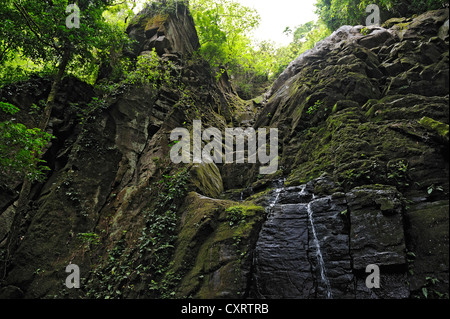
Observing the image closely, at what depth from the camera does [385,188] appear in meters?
5.81

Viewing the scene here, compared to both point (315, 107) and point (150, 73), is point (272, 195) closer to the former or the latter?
point (315, 107)

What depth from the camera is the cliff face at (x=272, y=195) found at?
517cm

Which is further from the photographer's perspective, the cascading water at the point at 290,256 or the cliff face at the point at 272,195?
the cliff face at the point at 272,195

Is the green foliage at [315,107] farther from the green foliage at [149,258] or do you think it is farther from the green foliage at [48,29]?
the green foliage at [48,29]

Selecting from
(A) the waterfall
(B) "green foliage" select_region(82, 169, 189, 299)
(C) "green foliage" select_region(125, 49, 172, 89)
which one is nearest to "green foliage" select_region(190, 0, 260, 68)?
(C) "green foliage" select_region(125, 49, 172, 89)

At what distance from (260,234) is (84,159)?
23.9ft

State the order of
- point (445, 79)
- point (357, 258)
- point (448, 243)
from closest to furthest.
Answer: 1. point (448, 243)
2. point (357, 258)
3. point (445, 79)

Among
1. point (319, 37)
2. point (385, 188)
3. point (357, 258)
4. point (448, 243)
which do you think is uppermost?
point (319, 37)

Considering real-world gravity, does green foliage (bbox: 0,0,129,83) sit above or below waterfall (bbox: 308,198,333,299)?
above

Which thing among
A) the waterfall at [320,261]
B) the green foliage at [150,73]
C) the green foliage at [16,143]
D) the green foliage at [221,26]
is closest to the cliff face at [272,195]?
the waterfall at [320,261]

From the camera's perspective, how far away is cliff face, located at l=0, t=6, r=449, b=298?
5.17 metres

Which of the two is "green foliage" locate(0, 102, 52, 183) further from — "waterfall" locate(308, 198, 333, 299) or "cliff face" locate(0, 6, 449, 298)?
"waterfall" locate(308, 198, 333, 299)

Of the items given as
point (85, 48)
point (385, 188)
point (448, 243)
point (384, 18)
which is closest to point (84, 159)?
point (85, 48)
